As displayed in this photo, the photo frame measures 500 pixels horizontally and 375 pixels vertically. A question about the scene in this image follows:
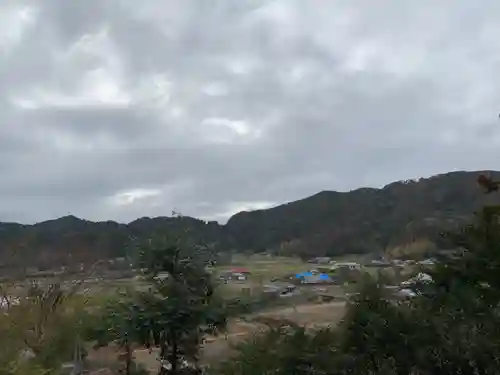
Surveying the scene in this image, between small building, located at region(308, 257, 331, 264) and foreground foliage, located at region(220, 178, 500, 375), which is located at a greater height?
small building, located at region(308, 257, 331, 264)

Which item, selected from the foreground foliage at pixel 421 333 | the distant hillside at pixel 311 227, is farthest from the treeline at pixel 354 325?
the distant hillside at pixel 311 227

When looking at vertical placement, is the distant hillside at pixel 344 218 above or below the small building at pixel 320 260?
above

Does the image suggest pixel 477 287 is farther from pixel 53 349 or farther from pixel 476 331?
pixel 53 349

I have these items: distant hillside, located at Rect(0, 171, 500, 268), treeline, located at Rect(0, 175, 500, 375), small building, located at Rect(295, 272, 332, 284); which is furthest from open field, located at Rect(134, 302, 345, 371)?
small building, located at Rect(295, 272, 332, 284)

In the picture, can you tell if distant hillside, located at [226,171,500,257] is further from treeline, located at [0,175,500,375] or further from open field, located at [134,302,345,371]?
treeline, located at [0,175,500,375]

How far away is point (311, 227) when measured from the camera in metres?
84.0

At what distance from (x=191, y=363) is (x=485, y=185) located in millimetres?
7152

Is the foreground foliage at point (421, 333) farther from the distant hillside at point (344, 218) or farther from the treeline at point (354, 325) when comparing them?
the distant hillside at point (344, 218)

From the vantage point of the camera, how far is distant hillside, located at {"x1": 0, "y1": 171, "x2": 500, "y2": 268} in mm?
36250

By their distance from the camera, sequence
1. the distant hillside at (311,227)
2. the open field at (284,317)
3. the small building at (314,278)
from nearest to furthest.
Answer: the open field at (284,317)
the distant hillside at (311,227)
the small building at (314,278)

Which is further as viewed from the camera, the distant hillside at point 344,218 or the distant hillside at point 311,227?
the distant hillside at point 344,218

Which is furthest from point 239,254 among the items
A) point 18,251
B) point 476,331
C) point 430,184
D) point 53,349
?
point 476,331

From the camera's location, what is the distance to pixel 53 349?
784 inches

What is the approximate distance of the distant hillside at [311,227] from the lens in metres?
36.2
